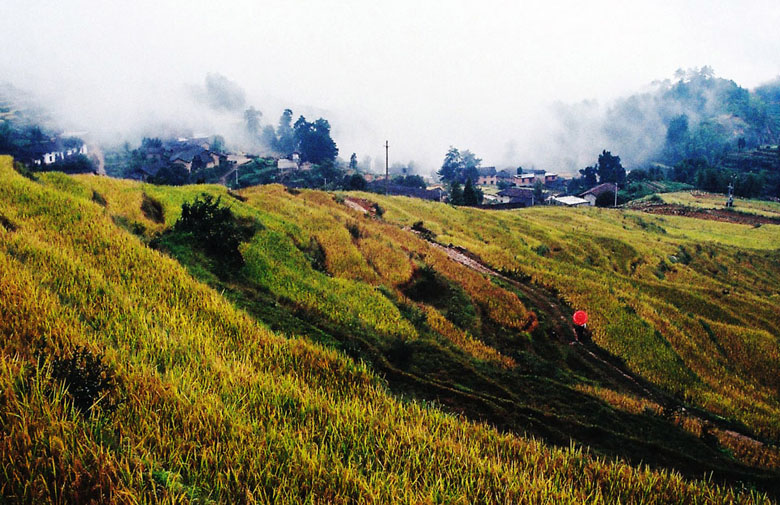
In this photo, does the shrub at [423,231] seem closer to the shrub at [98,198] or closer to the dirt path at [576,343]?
the dirt path at [576,343]

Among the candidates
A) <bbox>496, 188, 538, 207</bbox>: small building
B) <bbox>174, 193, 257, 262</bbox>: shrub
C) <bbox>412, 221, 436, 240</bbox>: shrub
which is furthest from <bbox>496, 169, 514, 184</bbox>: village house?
<bbox>174, 193, 257, 262</bbox>: shrub

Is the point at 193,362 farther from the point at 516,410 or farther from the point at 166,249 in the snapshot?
the point at 166,249

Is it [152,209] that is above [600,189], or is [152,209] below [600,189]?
below

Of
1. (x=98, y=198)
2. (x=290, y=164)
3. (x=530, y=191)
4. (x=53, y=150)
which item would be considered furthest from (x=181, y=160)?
(x=98, y=198)

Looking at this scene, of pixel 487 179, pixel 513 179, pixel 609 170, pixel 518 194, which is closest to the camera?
pixel 518 194

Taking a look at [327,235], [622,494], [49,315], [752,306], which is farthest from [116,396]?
[752,306]

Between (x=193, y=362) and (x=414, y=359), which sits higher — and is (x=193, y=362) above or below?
above

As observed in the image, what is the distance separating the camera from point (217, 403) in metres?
4.69

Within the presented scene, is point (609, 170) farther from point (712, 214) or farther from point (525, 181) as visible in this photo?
point (712, 214)

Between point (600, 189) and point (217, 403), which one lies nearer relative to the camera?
point (217, 403)

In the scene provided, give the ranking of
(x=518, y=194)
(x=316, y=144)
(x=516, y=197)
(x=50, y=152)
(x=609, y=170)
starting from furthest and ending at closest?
(x=609, y=170) → (x=316, y=144) → (x=518, y=194) → (x=516, y=197) → (x=50, y=152)

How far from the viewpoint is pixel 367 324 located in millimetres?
11414

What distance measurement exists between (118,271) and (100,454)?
6.26 m

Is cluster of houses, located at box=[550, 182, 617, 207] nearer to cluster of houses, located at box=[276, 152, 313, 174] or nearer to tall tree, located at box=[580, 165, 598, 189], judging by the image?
tall tree, located at box=[580, 165, 598, 189]
